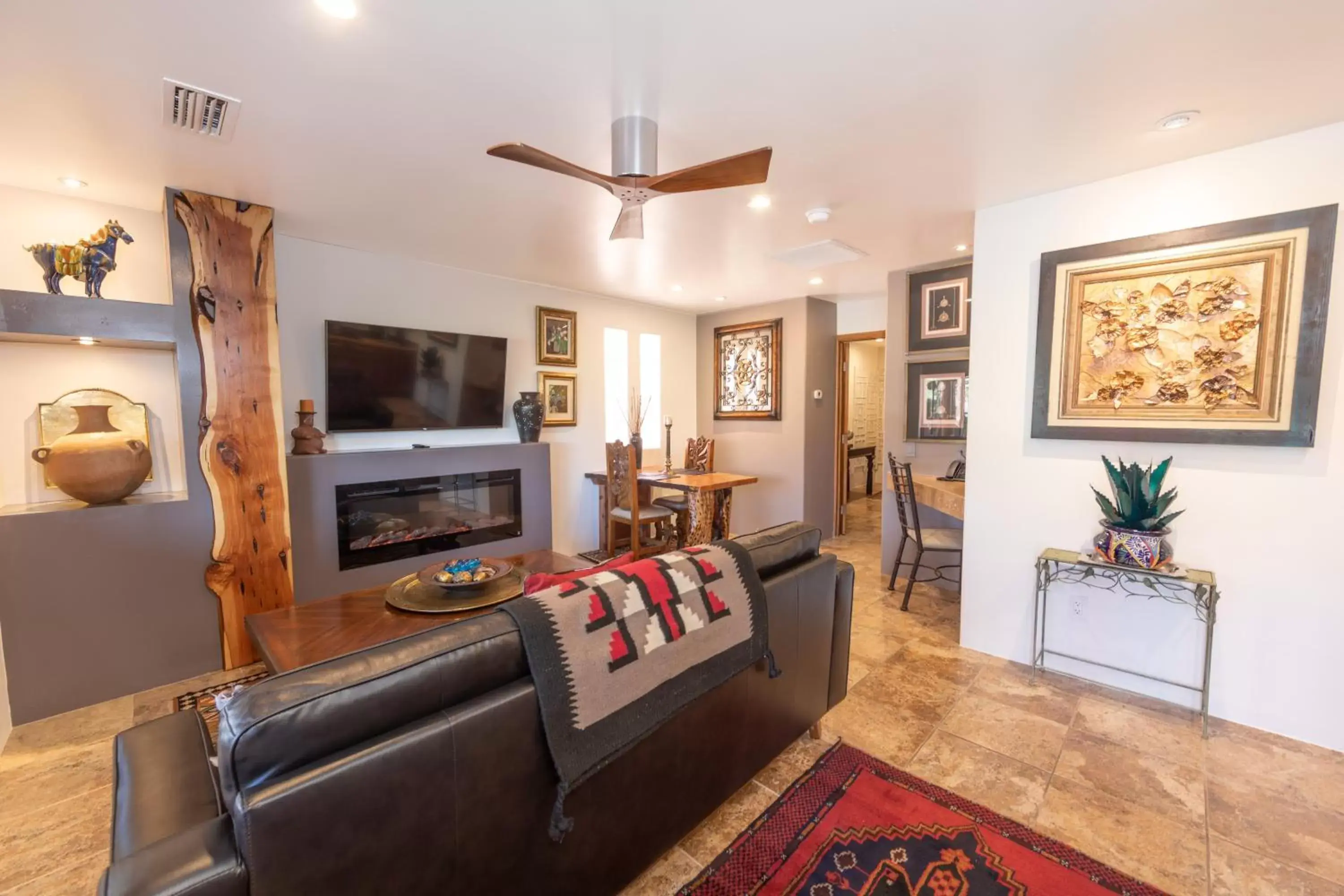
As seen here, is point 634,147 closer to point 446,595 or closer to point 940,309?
point 446,595

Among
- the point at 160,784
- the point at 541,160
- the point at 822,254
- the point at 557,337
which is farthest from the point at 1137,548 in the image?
the point at 557,337

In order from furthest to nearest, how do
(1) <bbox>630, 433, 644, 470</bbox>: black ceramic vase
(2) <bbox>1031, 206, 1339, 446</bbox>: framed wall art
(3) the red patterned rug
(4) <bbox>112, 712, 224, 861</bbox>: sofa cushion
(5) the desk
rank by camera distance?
(1) <bbox>630, 433, 644, 470</bbox>: black ceramic vase < (5) the desk < (2) <bbox>1031, 206, 1339, 446</bbox>: framed wall art < (3) the red patterned rug < (4) <bbox>112, 712, 224, 861</bbox>: sofa cushion

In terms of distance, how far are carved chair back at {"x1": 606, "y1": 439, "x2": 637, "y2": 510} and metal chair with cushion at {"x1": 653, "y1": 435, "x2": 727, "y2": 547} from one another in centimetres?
39

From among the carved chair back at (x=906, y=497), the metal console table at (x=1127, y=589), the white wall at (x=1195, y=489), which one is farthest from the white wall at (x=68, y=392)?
the metal console table at (x=1127, y=589)

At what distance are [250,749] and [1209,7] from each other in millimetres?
2752

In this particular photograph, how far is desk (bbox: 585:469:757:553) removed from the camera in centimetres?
434

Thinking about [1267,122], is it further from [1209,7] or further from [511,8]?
[511,8]

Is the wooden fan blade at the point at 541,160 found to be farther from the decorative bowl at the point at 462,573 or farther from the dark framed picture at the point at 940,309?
the dark framed picture at the point at 940,309

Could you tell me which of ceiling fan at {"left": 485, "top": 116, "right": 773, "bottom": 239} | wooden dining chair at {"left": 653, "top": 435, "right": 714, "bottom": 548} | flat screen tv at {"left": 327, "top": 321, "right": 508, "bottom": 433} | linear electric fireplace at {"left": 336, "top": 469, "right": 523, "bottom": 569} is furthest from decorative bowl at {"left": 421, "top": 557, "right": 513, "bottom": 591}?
wooden dining chair at {"left": 653, "top": 435, "right": 714, "bottom": 548}

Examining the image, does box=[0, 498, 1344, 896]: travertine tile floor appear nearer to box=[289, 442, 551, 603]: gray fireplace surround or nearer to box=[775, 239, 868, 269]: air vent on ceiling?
box=[289, 442, 551, 603]: gray fireplace surround

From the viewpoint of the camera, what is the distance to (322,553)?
3.23 metres

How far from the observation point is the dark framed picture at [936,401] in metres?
3.86

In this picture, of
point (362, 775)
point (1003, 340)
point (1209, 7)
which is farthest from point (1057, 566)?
point (362, 775)

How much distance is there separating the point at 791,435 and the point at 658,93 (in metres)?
3.80
